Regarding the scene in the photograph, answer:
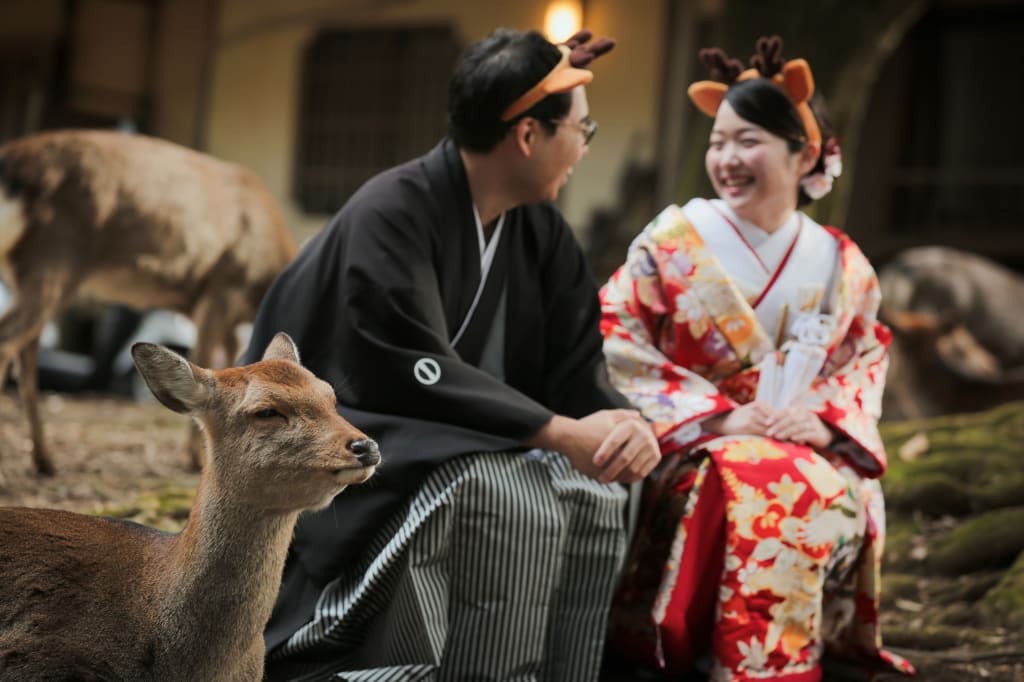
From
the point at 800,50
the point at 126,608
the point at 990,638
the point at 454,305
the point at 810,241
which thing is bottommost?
the point at 990,638

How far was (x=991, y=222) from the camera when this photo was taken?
10961 millimetres

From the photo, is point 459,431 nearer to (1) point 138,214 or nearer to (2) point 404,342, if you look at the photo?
(2) point 404,342

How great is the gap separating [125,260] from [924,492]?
399cm

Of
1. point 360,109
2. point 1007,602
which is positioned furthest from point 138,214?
point 360,109

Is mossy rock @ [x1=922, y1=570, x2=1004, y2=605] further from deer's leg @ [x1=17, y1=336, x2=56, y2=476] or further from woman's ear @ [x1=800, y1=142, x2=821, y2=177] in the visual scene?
deer's leg @ [x1=17, y1=336, x2=56, y2=476]

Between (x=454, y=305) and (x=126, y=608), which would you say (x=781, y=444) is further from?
(x=126, y=608)

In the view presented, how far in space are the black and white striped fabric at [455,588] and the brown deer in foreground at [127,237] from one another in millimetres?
2493

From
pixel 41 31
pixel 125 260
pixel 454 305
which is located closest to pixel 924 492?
A: pixel 454 305

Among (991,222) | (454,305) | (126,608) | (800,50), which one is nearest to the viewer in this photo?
(126,608)

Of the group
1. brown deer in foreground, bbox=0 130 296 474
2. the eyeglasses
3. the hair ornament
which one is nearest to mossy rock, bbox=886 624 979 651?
the hair ornament

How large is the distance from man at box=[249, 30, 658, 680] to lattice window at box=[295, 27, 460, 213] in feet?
27.2

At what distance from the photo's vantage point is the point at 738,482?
346 centimetres

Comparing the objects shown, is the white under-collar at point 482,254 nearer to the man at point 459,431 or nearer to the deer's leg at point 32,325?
the man at point 459,431

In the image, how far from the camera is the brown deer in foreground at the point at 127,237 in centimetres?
517
